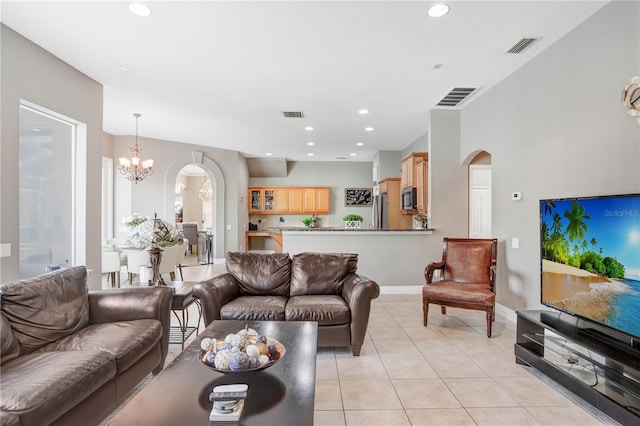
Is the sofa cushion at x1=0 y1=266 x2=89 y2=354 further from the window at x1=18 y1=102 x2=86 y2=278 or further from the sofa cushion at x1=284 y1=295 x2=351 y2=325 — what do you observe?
the sofa cushion at x1=284 y1=295 x2=351 y2=325

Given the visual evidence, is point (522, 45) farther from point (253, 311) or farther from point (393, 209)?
point (393, 209)

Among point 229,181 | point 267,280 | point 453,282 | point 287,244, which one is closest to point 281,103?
point 287,244

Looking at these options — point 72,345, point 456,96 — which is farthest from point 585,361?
point 72,345

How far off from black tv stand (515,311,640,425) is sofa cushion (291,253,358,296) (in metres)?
1.70

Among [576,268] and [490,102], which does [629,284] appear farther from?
[490,102]

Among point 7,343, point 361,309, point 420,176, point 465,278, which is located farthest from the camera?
point 420,176

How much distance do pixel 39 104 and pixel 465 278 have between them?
5153mm

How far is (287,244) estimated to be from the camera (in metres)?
5.39

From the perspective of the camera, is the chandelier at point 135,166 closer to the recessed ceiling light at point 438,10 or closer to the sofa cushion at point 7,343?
the sofa cushion at point 7,343

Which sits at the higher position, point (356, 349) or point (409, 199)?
point (409, 199)

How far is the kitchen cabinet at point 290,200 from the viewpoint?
983 centimetres

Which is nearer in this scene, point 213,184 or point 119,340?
point 119,340

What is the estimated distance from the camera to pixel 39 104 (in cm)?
321

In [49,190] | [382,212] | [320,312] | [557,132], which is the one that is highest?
[557,132]
